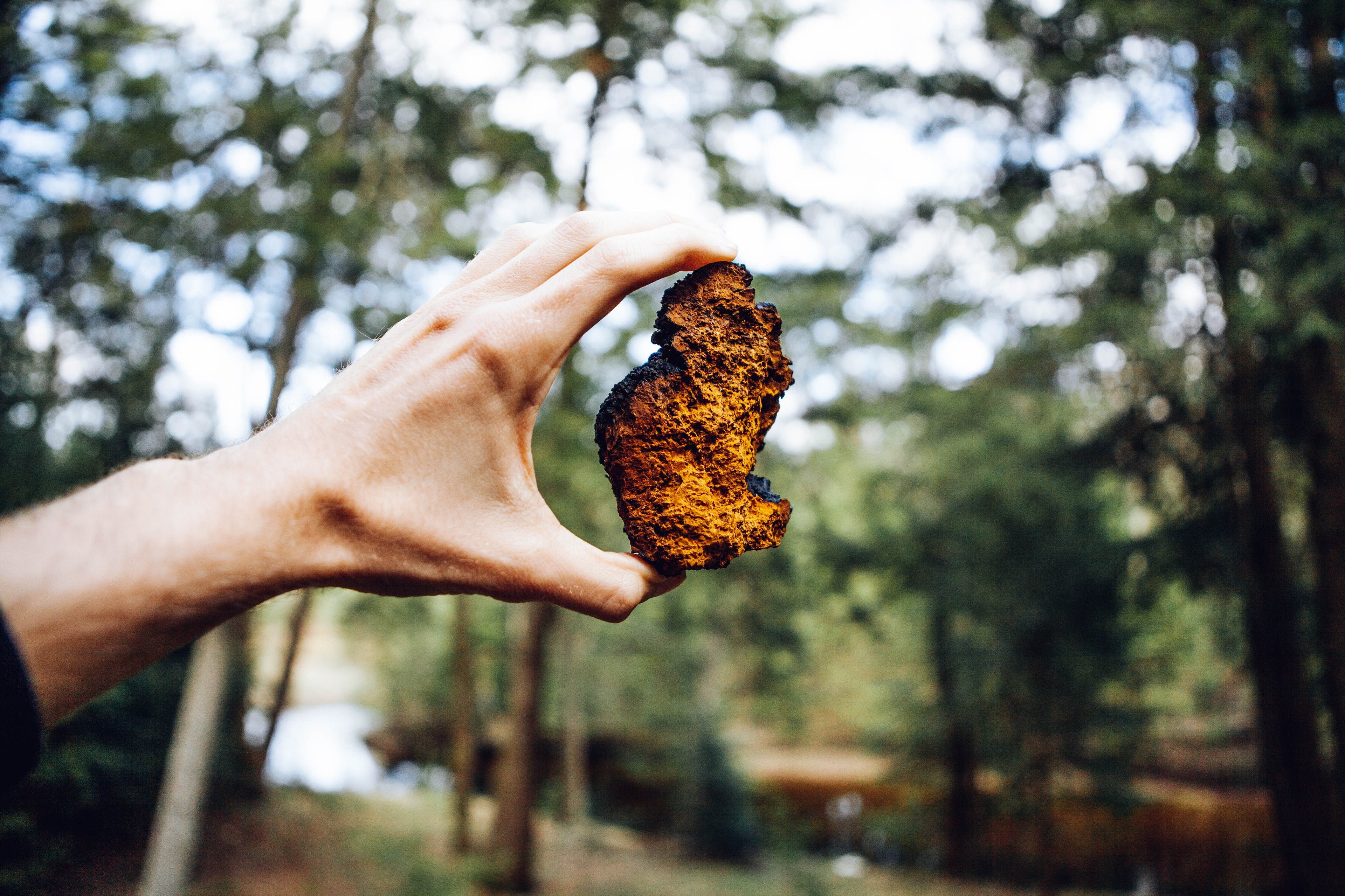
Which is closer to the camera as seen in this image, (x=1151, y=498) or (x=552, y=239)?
(x=552, y=239)

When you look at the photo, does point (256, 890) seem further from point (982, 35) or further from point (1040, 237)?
point (982, 35)

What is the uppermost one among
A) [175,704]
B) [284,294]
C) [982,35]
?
[982,35]

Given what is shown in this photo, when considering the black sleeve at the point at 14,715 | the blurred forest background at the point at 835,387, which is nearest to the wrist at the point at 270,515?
the black sleeve at the point at 14,715

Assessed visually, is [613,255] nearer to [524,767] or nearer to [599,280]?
[599,280]

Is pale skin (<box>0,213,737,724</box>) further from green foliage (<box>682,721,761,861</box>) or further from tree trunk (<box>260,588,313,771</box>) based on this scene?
green foliage (<box>682,721,761,861</box>)

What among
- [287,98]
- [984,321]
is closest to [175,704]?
[287,98]

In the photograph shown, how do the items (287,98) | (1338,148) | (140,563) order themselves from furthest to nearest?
1. (287,98)
2. (1338,148)
3. (140,563)
